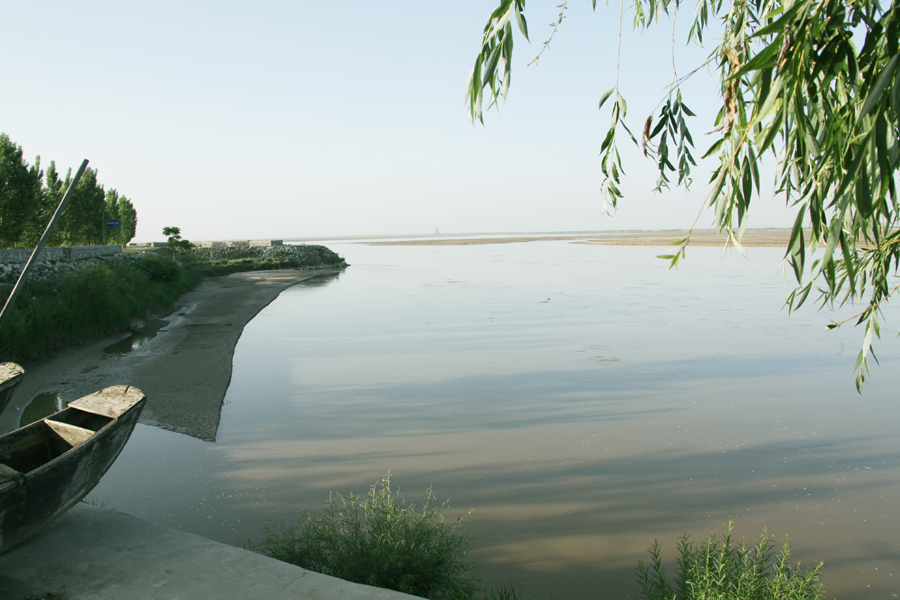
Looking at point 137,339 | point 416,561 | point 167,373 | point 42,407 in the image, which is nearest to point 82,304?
point 137,339

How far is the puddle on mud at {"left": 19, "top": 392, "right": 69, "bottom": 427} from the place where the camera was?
719cm

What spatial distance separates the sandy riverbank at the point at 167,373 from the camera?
743 centimetres

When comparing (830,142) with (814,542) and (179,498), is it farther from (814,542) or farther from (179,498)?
(179,498)

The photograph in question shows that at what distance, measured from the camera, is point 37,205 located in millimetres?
23766

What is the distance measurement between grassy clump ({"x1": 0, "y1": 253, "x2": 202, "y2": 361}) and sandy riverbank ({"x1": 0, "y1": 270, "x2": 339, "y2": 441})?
0.32 metres

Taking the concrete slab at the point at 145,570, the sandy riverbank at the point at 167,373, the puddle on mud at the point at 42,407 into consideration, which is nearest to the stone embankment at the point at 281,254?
the sandy riverbank at the point at 167,373

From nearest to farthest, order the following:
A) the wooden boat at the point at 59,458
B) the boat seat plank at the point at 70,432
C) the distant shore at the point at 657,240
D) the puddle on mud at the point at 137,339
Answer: the wooden boat at the point at 59,458 → the boat seat plank at the point at 70,432 → the puddle on mud at the point at 137,339 → the distant shore at the point at 657,240

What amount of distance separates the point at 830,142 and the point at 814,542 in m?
3.42

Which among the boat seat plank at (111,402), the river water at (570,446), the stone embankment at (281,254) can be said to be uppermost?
the stone embankment at (281,254)

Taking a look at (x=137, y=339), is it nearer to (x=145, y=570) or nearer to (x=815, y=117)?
(x=145, y=570)

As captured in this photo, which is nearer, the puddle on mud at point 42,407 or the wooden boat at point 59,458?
the wooden boat at point 59,458

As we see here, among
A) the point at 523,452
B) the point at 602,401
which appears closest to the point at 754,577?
the point at 523,452

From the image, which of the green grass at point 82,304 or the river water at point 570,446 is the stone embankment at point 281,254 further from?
the river water at point 570,446

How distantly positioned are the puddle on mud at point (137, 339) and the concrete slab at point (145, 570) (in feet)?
28.3
